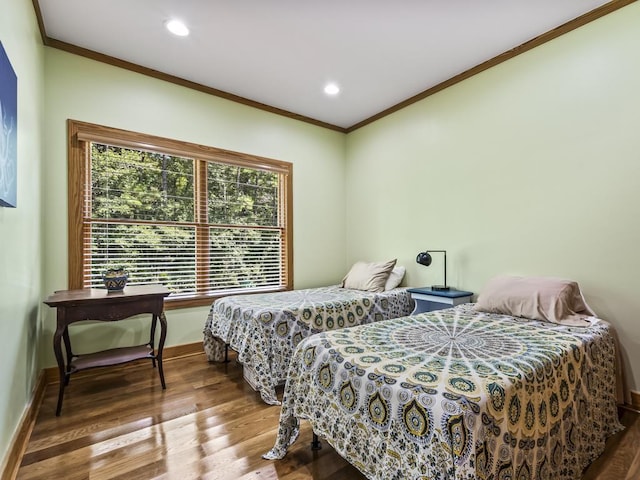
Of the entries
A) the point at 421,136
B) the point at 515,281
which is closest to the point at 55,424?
the point at 515,281

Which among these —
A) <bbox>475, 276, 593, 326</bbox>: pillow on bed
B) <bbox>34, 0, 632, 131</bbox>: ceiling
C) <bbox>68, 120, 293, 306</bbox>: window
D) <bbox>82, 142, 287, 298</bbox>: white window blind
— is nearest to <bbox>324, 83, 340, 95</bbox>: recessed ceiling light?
<bbox>34, 0, 632, 131</bbox>: ceiling

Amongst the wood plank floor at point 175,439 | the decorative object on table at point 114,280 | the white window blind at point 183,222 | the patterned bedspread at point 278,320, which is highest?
the white window blind at point 183,222

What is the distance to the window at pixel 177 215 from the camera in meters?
2.89

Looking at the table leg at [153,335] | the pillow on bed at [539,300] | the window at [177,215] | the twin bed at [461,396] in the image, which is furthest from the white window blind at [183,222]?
the pillow on bed at [539,300]

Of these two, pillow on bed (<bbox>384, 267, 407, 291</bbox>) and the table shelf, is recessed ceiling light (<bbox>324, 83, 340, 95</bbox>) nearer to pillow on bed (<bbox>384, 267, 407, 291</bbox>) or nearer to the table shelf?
pillow on bed (<bbox>384, 267, 407, 291</bbox>)

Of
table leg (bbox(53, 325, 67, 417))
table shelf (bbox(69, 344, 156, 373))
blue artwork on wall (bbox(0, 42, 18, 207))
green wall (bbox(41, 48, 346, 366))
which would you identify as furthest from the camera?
green wall (bbox(41, 48, 346, 366))

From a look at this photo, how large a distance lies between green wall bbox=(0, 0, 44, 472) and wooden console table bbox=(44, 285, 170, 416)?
17 cm

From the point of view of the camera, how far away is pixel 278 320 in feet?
8.39

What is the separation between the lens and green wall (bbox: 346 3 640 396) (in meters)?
2.29

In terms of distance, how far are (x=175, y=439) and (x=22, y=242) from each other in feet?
4.89

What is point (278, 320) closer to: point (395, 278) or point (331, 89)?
point (395, 278)

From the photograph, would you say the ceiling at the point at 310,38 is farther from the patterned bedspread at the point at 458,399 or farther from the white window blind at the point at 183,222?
the patterned bedspread at the point at 458,399

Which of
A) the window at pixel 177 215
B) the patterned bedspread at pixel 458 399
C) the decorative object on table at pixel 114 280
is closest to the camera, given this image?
the patterned bedspread at pixel 458 399

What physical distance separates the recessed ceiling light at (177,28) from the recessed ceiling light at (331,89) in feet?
4.74
